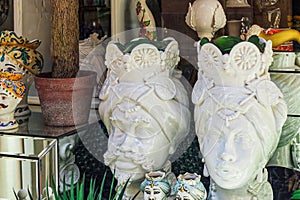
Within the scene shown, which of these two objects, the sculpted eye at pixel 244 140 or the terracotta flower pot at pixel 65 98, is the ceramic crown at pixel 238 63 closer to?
the sculpted eye at pixel 244 140

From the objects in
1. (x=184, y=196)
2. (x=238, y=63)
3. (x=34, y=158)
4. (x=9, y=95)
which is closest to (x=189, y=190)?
(x=184, y=196)

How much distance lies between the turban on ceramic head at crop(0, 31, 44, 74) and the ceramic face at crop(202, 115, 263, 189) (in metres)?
0.83

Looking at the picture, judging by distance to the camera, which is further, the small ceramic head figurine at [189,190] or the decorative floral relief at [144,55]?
the decorative floral relief at [144,55]

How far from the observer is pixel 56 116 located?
196 cm

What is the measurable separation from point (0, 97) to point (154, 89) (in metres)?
0.55

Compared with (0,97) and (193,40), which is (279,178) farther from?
(0,97)

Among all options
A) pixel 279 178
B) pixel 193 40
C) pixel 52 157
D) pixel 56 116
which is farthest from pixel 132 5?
pixel 279 178

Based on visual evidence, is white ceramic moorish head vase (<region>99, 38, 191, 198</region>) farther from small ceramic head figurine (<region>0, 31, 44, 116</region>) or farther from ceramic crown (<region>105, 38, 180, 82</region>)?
small ceramic head figurine (<region>0, 31, 44, 116</region>)

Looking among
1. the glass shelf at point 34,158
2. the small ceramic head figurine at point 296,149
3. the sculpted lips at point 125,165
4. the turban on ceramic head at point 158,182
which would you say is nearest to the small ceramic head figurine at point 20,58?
the glass shelf at point 34,158

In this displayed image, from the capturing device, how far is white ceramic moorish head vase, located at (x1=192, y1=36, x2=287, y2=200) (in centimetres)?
157

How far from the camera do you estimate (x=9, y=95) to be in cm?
189

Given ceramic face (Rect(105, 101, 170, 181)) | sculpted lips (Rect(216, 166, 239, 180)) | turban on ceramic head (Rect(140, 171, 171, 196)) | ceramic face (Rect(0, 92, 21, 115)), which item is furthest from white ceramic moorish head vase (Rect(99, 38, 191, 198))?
ceramic face (Rect(0, 92, 21, 115))

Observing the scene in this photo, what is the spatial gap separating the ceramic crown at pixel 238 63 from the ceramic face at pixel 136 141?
26 centimetres

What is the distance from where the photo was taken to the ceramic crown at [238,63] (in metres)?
1.57
